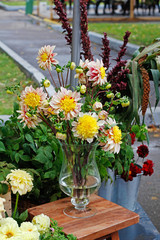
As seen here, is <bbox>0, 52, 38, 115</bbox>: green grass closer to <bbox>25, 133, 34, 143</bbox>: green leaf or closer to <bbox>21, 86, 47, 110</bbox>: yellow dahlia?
<bbox>25, 133, 34, 143</bbox>: green leaf

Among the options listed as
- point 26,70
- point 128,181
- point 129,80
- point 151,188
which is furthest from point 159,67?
point 26,70

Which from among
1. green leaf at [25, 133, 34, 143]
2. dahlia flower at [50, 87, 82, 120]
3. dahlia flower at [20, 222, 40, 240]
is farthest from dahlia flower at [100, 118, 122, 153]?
green leaf at [25, 133, 34, 143]

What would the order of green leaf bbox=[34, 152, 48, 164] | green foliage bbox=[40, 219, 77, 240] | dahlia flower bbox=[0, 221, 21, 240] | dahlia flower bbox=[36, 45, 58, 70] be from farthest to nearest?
green leaf bbox=[34, 152, 48, 164]
dahlia flower bbox=[36, 45, 58, 70]
green foliage bbox=[40, 219, 77, 240]
dahlia flower bbox=[0, 221, 21, 240]

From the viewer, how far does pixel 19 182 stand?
84.4 inches

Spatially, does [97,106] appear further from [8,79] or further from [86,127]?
[8,79]

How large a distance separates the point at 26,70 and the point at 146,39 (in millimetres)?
4962

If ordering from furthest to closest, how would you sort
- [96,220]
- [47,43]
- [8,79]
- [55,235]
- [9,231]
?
[47,43] < [8,79] < [96,220] < [55,235] < [9,231]

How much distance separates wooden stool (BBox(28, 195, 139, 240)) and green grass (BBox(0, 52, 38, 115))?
3306 millimetres

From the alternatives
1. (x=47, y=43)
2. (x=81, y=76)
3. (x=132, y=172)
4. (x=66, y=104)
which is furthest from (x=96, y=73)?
(x=47, y=43)

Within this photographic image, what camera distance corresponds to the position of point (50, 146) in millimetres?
2668

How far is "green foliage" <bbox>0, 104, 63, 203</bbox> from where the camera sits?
260 cm

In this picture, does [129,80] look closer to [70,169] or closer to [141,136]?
[141,136]

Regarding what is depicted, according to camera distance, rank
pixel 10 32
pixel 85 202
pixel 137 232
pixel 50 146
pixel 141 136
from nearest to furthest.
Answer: pixel 85 202 → pixel 50 146 → pixel 141 136 → pixel 137 232 → pixel 10 32

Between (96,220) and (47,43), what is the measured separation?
7.94 m
